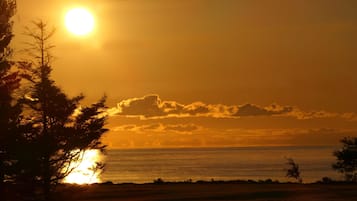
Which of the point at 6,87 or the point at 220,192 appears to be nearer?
the point at 6,87

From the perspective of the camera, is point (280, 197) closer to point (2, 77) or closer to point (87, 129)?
point (87, 129)

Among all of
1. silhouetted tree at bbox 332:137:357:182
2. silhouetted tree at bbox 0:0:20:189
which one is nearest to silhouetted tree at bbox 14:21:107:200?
silhouetted tree at bbox 0:0:20:189

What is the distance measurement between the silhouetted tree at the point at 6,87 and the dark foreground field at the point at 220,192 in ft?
33.3

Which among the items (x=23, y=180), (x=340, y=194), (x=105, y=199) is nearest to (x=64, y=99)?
(x=23, y=180)

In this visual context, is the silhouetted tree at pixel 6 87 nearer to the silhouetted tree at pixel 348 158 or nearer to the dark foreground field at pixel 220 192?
the dark foreground field at pixel 220 192

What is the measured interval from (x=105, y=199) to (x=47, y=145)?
1275 cm

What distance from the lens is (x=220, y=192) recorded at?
42844 mm

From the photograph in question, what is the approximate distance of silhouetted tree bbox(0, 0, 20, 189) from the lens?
27.3 metres

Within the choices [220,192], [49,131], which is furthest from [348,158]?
[49,131]

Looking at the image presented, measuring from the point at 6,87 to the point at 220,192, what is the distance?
1830 cm

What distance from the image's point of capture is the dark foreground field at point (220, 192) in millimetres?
39844

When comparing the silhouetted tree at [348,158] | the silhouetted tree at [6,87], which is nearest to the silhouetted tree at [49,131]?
the silhouetted tree at [6,87]

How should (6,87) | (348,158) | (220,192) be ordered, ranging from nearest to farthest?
1. (6,87)
2. (220,192)
3. (348,158)

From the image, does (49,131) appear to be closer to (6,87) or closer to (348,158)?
(6,87)
